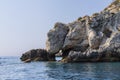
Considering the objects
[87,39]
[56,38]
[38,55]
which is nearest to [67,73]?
[87,39]

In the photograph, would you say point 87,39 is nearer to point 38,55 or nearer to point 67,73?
point 38,55

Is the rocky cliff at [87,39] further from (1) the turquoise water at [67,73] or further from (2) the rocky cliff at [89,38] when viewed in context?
(1) the turquoise water at [67,73]

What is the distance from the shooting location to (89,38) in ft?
275

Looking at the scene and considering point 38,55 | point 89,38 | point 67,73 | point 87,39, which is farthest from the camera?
point 38,55

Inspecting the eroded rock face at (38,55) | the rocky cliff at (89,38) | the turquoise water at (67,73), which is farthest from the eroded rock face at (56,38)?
the turquoise water at (67,73)

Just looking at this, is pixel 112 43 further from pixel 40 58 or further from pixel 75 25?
pixel 40 58

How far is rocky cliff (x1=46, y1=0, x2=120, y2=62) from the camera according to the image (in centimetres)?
Result: 7469

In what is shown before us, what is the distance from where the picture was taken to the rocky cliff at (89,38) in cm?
7469

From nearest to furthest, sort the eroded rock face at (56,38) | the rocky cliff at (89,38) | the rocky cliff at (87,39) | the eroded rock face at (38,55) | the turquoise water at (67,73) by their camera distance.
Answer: the turquoise water at (67,73) < the rocky cliff at (89,38) < the rocky cliff at (87,39) < the eroded rock face at (56,38) < the eroded rock face at (38,55)

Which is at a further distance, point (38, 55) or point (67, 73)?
point (38, 55)

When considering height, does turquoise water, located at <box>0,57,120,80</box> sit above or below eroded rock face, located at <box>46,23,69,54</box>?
below

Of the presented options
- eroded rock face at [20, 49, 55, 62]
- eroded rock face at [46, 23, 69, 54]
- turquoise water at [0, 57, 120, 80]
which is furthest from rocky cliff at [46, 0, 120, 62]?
turquoise water at [0, 57, 120, 80]

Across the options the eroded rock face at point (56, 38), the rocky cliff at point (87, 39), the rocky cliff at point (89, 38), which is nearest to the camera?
the rocky cliff at point (89, 38)

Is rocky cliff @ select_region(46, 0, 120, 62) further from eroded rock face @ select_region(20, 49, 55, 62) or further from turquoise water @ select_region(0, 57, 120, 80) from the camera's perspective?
turquoise water @ select_region(0, 57, 120, 80)
